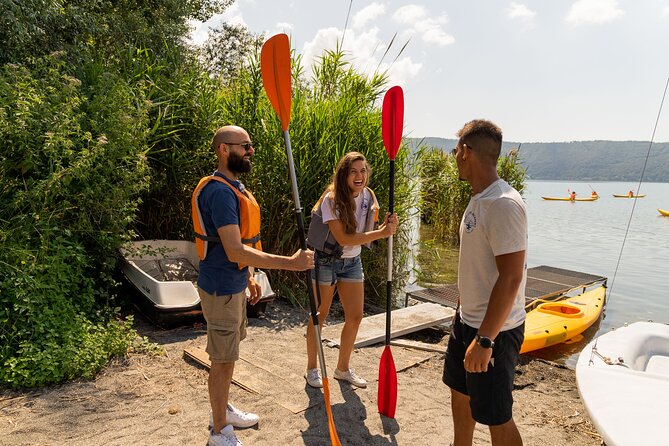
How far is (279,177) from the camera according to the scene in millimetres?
6180

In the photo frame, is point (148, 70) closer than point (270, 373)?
No

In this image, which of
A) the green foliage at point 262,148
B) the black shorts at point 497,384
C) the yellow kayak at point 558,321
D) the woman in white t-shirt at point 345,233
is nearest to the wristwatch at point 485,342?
the black shorts at point 497,384

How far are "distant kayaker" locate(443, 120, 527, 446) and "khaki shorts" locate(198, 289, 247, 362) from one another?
118 cm

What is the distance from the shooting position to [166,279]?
5516 mm

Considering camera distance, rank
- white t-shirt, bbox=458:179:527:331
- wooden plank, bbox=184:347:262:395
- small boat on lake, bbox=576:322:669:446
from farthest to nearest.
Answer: wooden plank, bbox=184:347:262:395 → small boat on lake, bbox=576:322:669:446 → white t-shirt, bbox=458:179:527:331

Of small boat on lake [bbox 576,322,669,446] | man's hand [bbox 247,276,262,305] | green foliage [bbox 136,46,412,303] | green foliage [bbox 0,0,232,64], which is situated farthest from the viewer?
green foliage [bbox 136,46,412,303]

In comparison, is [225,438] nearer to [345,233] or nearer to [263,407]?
[263,407]

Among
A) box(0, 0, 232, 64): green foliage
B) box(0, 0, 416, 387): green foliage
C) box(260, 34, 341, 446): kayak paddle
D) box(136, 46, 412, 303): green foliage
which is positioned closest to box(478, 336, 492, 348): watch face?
box(260, 34, 341, 446): kayak paddle

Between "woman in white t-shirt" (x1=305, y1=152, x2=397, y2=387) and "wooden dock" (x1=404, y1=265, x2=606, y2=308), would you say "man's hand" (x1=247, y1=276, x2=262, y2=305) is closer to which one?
"woman in white t-shirt" (x1=305, y1=152, x2=397, y2=387)

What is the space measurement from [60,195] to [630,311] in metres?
10.3

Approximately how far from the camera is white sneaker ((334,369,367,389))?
3.69 m

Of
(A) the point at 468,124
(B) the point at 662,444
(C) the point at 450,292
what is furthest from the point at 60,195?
(C) the point at 450,292

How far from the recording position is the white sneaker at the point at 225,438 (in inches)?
103

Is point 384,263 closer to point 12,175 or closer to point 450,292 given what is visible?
point 450,292
